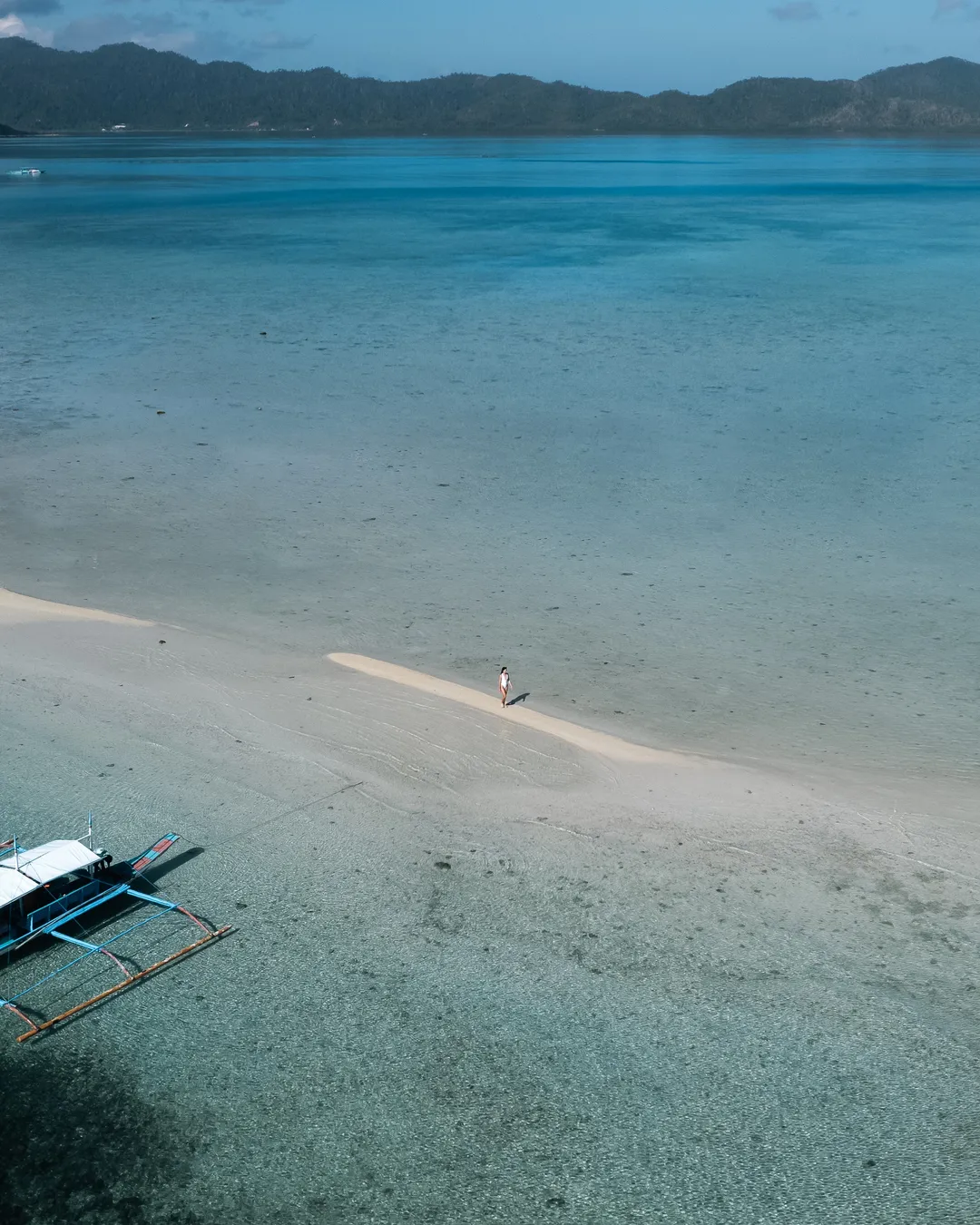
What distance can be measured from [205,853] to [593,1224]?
16.6 ft

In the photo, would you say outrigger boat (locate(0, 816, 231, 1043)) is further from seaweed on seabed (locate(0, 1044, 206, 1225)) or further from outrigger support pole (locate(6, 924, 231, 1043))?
seaweed on seabed (locate(0, 1044, 206, 1225))

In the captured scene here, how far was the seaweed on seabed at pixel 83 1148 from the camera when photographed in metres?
7.90

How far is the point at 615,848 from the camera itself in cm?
1143

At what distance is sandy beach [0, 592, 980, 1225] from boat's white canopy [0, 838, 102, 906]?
34.3 inches

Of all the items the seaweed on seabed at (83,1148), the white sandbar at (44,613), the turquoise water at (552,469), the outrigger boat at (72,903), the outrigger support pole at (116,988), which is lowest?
the seaweed on seabed at (83,1148)

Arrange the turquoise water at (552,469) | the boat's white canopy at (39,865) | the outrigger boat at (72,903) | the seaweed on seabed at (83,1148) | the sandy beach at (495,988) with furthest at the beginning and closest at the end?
the turquoise water at (552,469)
the boat's white canopy at (39,865)
the outrigger boat at (72,903)
the sandy beach at (495,988)
the seaweed on seabed at (83,1148)

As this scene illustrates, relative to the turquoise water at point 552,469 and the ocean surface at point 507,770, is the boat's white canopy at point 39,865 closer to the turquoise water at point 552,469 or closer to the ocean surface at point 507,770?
the ocean surface at point 507,770

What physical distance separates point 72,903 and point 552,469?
1398 cm

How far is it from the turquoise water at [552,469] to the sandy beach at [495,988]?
188cm

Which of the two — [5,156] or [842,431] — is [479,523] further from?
[5,156]

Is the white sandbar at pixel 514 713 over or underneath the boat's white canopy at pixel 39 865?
underneath

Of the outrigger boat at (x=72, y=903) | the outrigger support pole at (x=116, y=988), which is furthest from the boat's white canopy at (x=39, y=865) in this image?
the outrigger support pole at (x=116, y=988)

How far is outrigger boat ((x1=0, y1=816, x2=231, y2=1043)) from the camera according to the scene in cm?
991

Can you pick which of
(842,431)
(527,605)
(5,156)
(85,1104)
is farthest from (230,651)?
(5,156)
